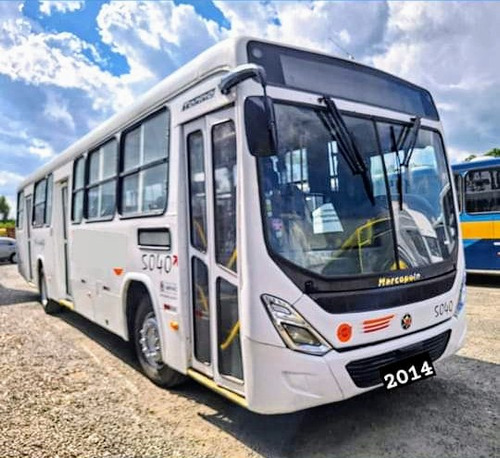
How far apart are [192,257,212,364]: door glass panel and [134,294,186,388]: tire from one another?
0.77 meters

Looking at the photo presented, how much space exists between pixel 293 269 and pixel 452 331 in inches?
66.0

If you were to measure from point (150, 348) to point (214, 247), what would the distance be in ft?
5.79

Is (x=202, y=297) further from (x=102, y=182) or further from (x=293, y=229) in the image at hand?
(x=102, y=182)

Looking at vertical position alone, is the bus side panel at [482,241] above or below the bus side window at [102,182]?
below

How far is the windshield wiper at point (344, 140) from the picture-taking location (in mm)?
3379

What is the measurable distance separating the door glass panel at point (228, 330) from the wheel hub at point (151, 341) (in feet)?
3.74

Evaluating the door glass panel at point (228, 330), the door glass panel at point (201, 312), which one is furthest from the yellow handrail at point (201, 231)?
the door glass panel at point (228, 330)

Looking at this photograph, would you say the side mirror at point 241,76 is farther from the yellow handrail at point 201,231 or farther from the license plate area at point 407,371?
the license plate area at point 407,371

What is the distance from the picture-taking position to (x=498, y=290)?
393 inches

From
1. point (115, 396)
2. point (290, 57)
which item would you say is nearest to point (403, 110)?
point (290, 57)

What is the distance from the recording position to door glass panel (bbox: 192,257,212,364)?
12.0ft

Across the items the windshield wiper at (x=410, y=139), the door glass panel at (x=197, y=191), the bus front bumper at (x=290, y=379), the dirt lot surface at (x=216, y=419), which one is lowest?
the dirt lot surface at (x=216, y=419)

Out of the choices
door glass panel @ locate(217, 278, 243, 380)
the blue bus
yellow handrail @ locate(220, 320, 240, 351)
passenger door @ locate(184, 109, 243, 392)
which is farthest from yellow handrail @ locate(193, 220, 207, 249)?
the blue bus

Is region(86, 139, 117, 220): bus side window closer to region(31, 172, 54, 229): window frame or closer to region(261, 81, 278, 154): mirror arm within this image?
region(31, 172, 54, 229): window frame
